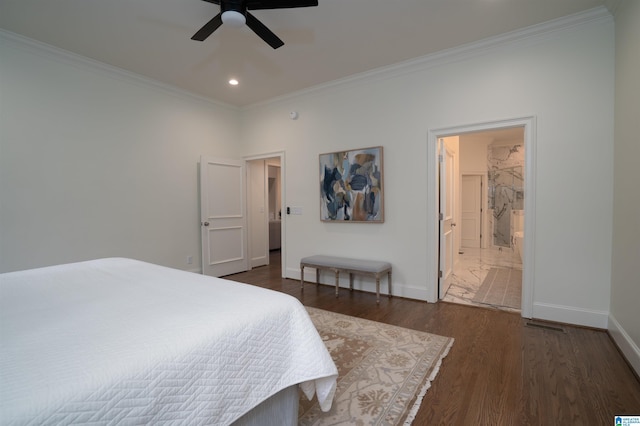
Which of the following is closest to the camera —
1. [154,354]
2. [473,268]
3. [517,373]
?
[154,354]

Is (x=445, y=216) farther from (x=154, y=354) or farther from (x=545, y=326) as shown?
(x=154, y=354)

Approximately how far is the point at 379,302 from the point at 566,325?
5.82ft

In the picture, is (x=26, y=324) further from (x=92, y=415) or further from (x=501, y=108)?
(x=501, y=108)

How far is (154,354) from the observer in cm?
92

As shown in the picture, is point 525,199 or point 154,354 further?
point 525,199

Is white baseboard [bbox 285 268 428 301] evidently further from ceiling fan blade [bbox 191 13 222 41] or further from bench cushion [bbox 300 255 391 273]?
ceiling fan blade [bbox 191 13 222 41]

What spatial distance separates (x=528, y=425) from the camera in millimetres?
1569

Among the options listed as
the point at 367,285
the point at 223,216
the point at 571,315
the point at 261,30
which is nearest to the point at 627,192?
the point at 571,315

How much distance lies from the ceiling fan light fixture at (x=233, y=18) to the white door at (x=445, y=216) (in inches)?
98.5

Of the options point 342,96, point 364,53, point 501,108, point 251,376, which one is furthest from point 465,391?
point 342,96

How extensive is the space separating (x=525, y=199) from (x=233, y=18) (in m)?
3.09

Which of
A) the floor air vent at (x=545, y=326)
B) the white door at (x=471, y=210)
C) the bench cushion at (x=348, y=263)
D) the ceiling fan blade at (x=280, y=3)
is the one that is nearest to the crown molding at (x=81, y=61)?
the ceiling fan blade at (x=280, y=3)

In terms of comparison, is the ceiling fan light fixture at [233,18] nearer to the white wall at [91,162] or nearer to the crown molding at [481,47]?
the crown molding at [481,47]

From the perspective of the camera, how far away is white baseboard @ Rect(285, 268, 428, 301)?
141 inches
